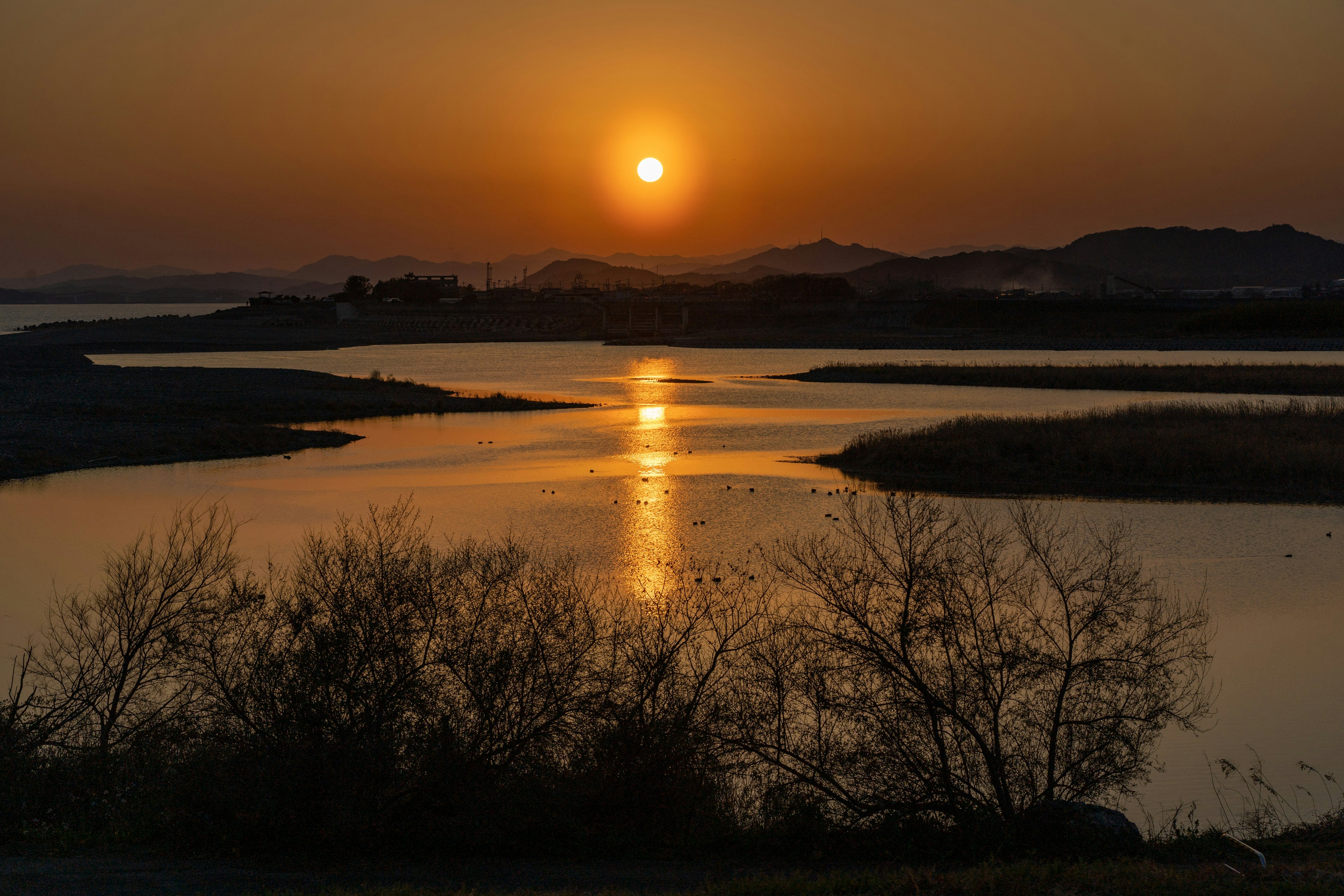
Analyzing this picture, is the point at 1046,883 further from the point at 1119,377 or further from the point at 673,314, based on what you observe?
the point at 673,314

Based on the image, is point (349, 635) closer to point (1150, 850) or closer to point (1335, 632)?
point (1150, 850)

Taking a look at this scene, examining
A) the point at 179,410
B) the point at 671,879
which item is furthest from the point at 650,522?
the point at 179,410

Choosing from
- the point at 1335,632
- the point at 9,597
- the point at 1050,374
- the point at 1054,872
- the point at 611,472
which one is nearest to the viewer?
the point at 1054,872

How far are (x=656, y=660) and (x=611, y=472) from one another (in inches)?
1044

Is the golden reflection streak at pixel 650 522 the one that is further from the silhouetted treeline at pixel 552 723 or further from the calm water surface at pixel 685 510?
the silhouetted treeline at pixel 552 723

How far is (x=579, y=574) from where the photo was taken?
23.2m

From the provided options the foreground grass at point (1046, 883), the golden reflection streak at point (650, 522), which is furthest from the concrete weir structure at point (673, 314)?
the foreground grass at point (1046, 883)

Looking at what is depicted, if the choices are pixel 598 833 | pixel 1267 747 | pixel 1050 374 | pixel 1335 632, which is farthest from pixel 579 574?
pixel 1050 374

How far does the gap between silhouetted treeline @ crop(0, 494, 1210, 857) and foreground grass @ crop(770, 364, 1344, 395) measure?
197 feet

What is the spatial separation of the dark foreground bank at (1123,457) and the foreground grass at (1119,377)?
22689mm

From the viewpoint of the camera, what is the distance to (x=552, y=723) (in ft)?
43.2

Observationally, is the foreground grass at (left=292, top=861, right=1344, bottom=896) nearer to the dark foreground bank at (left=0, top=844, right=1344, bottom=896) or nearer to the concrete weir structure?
the dark foreground bank at (left=0, top=844, right=1344, bottom=896)

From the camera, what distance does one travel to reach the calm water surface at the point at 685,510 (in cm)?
1759

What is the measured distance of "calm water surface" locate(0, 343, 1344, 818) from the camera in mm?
17594
